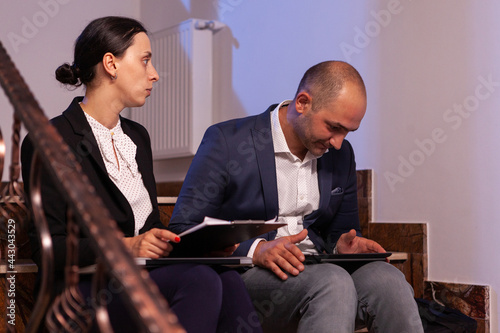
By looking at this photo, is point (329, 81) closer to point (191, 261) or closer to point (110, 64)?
point (110, 64)

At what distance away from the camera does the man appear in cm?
169

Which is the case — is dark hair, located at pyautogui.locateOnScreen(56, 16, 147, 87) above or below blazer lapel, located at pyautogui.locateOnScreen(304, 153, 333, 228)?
above

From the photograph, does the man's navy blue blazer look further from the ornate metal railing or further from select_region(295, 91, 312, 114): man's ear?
the ornate metal railing

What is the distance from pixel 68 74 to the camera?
1.87m

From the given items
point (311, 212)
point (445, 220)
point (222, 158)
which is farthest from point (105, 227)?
point (445, 220)

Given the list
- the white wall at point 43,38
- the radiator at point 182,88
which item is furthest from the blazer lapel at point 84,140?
the white wall at point 43,38

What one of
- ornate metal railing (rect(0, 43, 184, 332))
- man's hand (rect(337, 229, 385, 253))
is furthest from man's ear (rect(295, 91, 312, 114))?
ornate metal railing (rect(0, 43, 184, 332))

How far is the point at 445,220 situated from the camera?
256cm

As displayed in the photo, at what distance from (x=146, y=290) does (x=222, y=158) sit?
50.0 inches

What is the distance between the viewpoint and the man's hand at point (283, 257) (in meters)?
1.69

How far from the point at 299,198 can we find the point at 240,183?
0.67ft

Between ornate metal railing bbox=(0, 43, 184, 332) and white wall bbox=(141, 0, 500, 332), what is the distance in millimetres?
1839

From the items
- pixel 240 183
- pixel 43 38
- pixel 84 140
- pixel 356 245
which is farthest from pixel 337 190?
pixel 43 38

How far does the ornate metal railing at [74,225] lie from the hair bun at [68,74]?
75 cm
